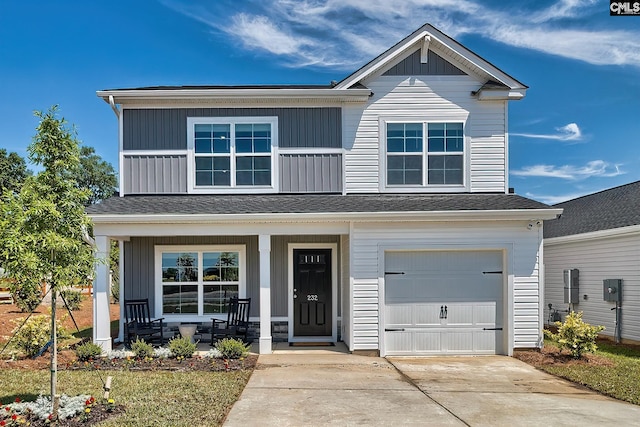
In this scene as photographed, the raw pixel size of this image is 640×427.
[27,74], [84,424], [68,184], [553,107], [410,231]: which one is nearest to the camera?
[84,424]

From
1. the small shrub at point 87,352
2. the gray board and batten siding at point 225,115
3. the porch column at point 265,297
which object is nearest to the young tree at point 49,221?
the small shrub at point 87,352

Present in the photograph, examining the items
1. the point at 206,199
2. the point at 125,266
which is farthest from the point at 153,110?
the point at 125,266

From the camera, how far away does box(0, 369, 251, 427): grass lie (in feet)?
18.9

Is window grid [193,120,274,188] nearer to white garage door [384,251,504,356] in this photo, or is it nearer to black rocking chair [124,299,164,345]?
black rocking chair [124,299,164,345]

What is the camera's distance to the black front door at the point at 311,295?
11328mm

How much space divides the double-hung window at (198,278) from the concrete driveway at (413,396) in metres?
2.51

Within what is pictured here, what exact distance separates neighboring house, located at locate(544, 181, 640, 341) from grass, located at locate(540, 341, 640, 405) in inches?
71.8

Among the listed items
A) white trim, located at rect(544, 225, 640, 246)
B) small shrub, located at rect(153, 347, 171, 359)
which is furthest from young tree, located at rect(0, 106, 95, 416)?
white trim, located at rect(544, 225, 640, 246)

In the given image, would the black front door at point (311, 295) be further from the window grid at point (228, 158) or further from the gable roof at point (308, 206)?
the window grid at point (228, 158)

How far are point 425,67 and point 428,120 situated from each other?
118 cm

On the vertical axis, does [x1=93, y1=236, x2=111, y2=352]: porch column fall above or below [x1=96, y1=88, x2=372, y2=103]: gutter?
below

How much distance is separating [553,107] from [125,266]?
17130 millimetres

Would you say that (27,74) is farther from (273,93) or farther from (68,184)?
(68,184)

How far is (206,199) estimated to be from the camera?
1071 centimetres
